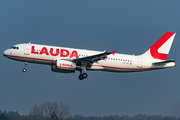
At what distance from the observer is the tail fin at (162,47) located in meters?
51.5

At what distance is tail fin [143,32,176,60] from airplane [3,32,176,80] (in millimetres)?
197

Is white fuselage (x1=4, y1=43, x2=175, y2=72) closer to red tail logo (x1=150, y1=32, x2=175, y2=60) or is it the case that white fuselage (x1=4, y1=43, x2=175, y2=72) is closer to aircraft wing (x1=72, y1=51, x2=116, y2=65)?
aircraft wing (x1=72, y1=51, x2=116, y2=65)

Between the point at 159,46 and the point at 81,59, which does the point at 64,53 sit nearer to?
the point at 81,59

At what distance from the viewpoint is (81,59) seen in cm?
4450

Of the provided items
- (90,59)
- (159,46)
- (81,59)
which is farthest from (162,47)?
(81,59)

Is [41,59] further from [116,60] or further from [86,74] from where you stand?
[116,60]

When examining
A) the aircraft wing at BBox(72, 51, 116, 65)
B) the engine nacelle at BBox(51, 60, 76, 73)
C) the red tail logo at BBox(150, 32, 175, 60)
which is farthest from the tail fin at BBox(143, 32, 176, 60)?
the engine nacelle at BBox(51, 60, 76, 73)

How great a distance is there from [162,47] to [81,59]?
16.9 meters

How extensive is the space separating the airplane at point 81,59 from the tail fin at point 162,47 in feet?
0.65

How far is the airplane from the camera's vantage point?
1759 inches

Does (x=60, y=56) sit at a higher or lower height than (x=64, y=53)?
lower

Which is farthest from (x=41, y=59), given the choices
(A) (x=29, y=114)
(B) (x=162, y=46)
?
(A) (x=29, y=114)

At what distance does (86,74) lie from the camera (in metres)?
47.1

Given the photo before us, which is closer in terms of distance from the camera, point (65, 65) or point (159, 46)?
point (65, 65)
